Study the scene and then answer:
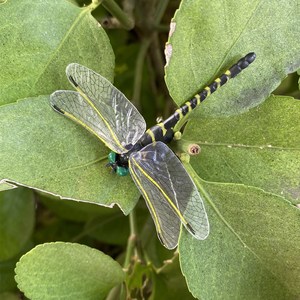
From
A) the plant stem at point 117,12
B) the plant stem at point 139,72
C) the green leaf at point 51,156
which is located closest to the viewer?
the green leaf at point 51,156

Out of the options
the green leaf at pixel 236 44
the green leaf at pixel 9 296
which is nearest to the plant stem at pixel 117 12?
the green leaf at pixel 236 44

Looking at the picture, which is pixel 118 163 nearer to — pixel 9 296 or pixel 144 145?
pixel 144 145

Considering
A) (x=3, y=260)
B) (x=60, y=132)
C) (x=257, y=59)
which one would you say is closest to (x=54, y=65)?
(x=60, y=132)

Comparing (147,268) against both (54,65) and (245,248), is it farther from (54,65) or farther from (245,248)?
(54,65)

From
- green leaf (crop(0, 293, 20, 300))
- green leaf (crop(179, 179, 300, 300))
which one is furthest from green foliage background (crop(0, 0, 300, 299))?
green leaf (crop(0, 293, 20, 300))

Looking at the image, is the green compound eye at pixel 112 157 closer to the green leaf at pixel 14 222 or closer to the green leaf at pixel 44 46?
the green leaf at pixel 44 46

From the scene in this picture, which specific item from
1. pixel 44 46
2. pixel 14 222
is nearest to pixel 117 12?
pixel 44 46
